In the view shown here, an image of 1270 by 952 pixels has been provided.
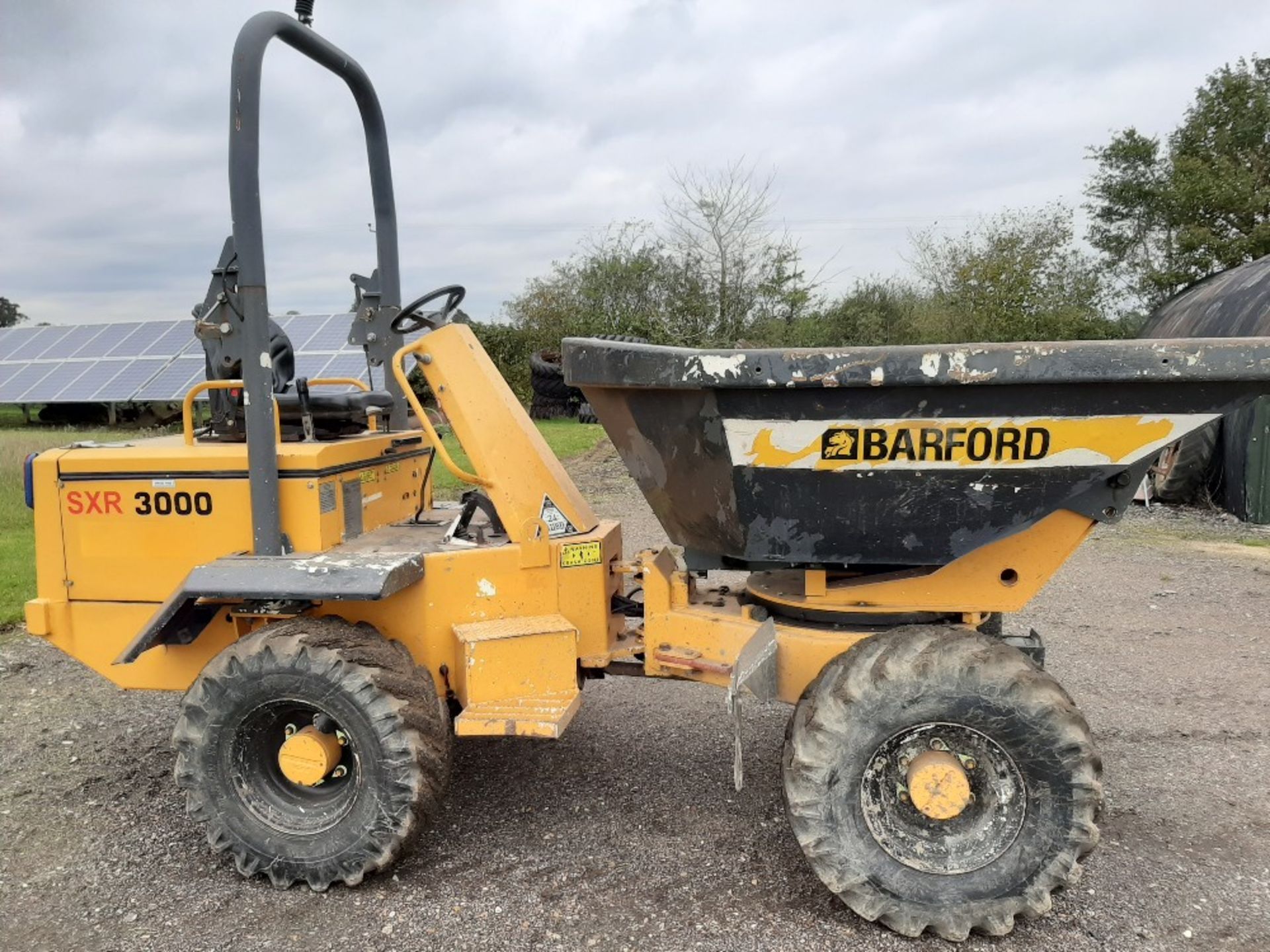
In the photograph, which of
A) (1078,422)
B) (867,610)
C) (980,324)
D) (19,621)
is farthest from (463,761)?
(980,324)

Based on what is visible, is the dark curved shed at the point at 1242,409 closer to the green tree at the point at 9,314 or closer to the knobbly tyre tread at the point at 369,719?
the knobbly tyre tread at the point at 369,719

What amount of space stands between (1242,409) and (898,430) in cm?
795

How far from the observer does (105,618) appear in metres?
3.50

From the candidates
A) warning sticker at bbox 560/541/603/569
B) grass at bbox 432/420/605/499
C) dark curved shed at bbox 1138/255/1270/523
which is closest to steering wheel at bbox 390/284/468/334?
warning sticker at bbox 560/541/603/569

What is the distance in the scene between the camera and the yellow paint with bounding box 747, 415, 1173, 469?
2676mm

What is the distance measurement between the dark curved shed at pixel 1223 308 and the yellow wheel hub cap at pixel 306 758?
9328 millimetres

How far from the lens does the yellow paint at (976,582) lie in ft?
9.92

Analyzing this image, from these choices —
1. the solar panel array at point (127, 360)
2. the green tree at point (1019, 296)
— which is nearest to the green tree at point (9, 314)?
the solar panel array at point (127, 360)

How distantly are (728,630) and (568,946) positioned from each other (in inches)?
43.4

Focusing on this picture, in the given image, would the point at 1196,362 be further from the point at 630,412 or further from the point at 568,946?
the point at 568,946

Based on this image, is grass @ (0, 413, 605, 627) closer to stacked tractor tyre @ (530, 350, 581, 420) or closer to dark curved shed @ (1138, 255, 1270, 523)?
stacked tractor tyre @ (530, 350, 581, 420)

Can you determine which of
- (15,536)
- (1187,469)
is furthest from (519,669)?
(1187,469)

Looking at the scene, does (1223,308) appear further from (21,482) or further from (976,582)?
(21,482)

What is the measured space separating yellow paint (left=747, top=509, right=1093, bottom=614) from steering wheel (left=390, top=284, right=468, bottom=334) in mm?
1737
